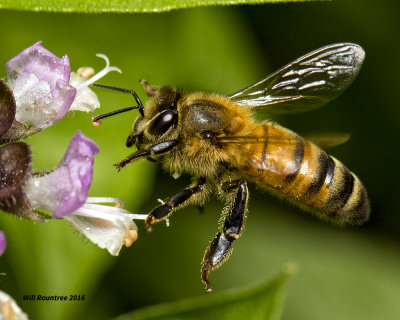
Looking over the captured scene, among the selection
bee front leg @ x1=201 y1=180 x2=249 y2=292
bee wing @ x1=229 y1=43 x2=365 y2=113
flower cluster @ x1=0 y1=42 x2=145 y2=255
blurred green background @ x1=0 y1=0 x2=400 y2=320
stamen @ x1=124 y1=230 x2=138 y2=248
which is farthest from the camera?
blurred green background @ x1=0 y1=0 x2=400 y2=320

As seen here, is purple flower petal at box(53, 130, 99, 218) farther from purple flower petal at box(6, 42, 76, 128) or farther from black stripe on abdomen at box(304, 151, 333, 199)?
black stripe on abdomen at box(304, 151, 333, 199)

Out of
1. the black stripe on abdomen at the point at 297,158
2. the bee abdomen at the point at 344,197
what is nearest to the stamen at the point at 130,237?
the black stripe on abdomen at the point at 297,158

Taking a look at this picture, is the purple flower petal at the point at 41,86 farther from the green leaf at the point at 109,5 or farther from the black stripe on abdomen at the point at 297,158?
the black stripe on abdomen at the point at 297,158

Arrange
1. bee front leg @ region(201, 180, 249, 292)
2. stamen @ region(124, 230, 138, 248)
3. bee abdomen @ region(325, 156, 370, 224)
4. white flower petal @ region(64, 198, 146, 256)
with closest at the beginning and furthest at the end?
white flower petal @ region(64, 198, 146, 256)
stamen @ region(124, 230, 138, 248)
bee front leg @ region(201, 180, 249, 292)
bee abdomen @ region(325, 156, 370, 224)

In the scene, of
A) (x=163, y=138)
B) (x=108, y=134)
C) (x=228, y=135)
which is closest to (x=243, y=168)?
(x=228, y=135)

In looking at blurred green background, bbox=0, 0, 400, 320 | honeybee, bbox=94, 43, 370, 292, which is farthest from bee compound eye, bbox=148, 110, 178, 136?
blurred green background, bbox=0, 0, 400, 320

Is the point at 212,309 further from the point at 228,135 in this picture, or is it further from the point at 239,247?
the point at 239,247
